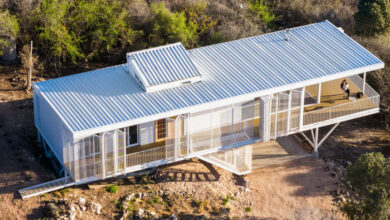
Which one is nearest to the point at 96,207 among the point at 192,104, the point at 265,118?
the point at 192,104

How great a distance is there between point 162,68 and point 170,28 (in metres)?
10.3

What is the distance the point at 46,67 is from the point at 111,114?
46.6 ft

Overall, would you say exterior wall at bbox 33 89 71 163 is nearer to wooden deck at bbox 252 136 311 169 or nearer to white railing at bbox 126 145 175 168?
white railing at bbox 126 145 175 168

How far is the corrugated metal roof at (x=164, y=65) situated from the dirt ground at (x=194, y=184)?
5825 millimetres

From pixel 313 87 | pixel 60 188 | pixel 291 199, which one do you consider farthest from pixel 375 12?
pixel 60 188

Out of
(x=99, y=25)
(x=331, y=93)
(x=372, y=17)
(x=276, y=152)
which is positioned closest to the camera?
(x=331, y=93)

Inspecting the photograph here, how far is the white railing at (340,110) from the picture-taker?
4621cm

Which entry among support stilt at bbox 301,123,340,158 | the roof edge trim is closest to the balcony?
support stilt at bbox 301,123,340,158

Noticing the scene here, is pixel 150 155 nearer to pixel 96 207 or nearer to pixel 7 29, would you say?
pixel 96 207

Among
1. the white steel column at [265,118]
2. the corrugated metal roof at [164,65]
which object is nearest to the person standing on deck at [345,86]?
the white steel column at [265,118]

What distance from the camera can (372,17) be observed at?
180 ft

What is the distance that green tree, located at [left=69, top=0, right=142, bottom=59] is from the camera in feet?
176

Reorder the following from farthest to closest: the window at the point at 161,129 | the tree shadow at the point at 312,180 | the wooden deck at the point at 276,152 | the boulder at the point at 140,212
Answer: the wooden deck at the point at 276,152 → the tree shadow at the point at 312,180 → the window at the point at 161,129 → the boulder at the point at 140,212

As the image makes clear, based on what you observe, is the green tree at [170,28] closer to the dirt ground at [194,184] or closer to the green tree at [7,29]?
the green tree at [7,29]
